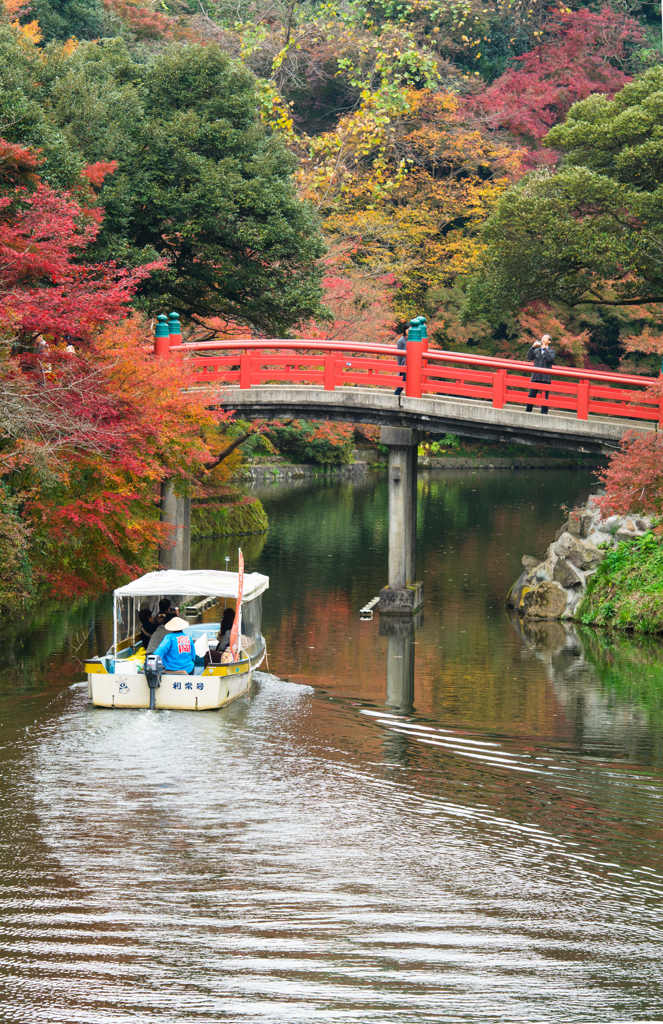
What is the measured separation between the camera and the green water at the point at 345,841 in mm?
9289

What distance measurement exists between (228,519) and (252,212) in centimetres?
1313

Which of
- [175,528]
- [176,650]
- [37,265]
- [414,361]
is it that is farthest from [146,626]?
[414,361]

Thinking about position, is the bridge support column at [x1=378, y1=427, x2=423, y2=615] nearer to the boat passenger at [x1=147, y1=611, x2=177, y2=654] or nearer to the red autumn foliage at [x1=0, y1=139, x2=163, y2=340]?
the red autumn foliage at [x1=0, y1=139, x2=163, y2=340]

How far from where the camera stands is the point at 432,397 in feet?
88.4

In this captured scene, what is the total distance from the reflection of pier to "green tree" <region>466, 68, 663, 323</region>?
12586 millimetres

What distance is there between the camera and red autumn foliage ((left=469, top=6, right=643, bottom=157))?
2381 inches

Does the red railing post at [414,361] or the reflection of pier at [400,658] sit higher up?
the red railing post at [414,361]

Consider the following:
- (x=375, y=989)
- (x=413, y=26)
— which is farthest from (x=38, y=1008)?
(x=413, y=26)

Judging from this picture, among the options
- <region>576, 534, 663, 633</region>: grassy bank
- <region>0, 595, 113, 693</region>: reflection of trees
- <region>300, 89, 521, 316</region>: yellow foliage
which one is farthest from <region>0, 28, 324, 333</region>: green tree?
<region>300, 89, 521, 316</region>: yellow foliage

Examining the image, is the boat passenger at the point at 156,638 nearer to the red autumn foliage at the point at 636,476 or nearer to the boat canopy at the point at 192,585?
the boat canopy at the point at 192,585

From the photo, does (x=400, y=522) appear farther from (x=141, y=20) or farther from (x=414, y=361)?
(x=141, y=20)

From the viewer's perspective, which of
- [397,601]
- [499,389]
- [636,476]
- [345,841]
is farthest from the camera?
[397,601]

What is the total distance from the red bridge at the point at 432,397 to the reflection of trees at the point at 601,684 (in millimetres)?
4350

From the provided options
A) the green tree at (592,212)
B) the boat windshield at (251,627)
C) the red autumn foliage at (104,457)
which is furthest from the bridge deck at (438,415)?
the green tree at (592,212)
